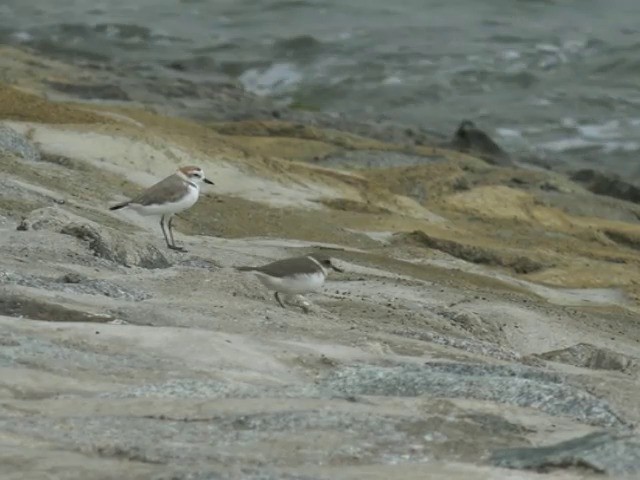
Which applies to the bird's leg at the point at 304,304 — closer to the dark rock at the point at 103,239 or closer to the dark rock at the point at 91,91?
the dark rock at the point at 103,239

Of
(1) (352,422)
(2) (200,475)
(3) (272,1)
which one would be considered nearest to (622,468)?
(1) (352,422)

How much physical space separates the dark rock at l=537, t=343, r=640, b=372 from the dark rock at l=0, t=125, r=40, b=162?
23.5 feet

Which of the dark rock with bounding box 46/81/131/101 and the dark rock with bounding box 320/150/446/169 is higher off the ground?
the dark rock with bounding box 46/81/131/101

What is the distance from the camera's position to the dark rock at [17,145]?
16969 millimetres

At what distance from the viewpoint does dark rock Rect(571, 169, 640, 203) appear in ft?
79.6

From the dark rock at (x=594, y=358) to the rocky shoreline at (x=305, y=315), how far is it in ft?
0.08

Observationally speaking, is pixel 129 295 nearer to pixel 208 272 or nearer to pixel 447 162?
pixel 208 272

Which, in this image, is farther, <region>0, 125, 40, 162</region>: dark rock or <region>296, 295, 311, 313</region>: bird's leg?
<region>0, 125, 40, 162</region>: dark rock

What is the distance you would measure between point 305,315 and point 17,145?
6724mm

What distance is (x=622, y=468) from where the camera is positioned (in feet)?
23.6

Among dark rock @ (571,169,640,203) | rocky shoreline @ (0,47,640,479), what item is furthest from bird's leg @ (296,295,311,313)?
dark rock @ (571,169,640,203)

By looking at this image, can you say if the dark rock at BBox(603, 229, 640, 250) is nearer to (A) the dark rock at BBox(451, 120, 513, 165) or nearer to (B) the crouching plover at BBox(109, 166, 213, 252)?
(A) the dark rock at BBox(451, 120, 513, 165)

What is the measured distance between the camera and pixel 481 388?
8672mm

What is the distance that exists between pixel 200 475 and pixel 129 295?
14.3 feet
